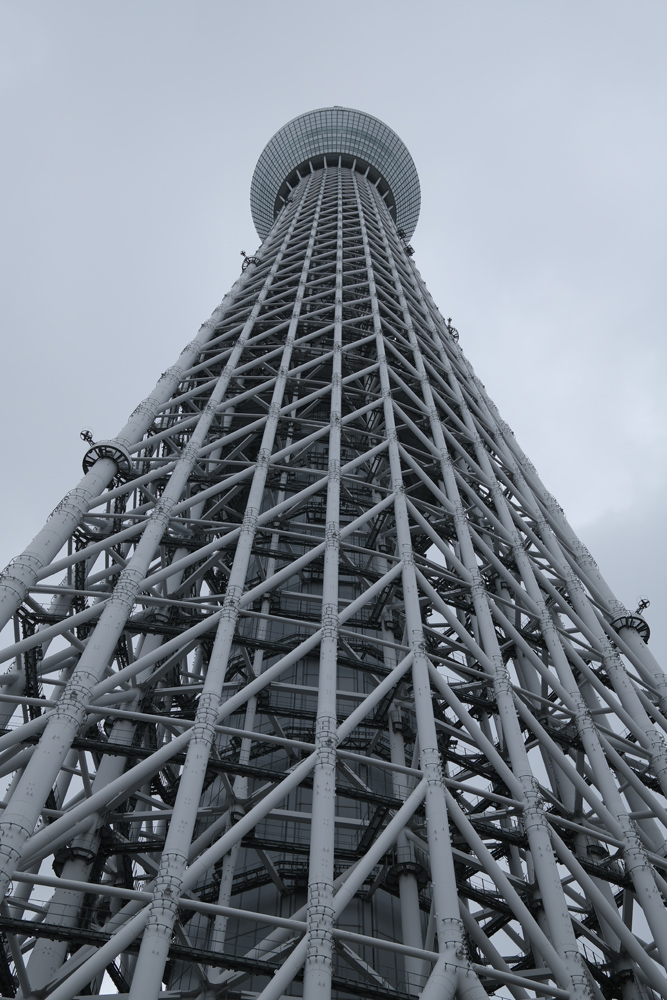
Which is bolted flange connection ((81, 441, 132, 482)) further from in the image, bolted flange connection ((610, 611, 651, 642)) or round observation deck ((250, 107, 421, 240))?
round observation deck ((250, 107, 421, 240))

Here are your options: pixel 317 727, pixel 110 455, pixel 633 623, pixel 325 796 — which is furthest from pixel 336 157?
pixel 325 796

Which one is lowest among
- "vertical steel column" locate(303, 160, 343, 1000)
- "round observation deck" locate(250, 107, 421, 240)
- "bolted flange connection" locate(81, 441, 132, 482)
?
"vertical steel column" locate(303, 160, 343, 1000)

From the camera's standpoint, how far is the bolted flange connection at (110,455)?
2747 centimetres

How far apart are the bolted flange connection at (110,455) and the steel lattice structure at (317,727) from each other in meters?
0.07

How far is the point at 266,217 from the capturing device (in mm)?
85312

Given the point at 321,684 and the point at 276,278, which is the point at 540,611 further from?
the point at 276,278

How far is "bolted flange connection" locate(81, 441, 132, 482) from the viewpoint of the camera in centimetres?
2747

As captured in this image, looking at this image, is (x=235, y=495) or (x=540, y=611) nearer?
(x=540, y=611)

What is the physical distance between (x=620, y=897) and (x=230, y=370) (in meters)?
23.7

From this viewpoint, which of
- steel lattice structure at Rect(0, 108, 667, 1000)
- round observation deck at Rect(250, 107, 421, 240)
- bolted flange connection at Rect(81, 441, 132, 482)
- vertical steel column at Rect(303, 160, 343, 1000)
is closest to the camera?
vertical steel column at Rect(303, 160, 343, 1000)

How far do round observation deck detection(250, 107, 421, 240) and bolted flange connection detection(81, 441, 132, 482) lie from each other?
60478 millimetres

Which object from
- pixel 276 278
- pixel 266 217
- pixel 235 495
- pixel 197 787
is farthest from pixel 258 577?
pixel 266 217

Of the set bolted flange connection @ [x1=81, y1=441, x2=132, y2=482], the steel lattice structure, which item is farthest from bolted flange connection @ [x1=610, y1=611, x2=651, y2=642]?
bolted flange connection @ [x1=81, y1=441, x2=132, y2=482]

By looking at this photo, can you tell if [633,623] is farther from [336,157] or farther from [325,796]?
[336,157]
